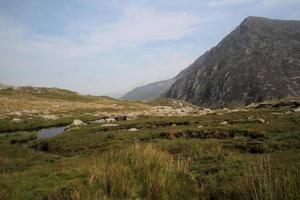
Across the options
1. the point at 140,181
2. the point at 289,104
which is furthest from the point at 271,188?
the point at 289,104

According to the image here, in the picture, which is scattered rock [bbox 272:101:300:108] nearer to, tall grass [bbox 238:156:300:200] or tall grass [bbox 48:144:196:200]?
tall grass [bbox 48:144:196:200]

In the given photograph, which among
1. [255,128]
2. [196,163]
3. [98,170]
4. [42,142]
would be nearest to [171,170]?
[98,170]

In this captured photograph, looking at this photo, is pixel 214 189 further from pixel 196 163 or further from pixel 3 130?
pixel 3 130

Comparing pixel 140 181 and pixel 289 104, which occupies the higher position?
pixel 289 104

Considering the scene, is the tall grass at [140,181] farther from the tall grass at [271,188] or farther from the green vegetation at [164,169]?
the tall grass at [271,188]

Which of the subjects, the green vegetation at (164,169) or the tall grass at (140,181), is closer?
the green vegetation at (164,169)

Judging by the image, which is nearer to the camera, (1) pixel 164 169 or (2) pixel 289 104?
(1) pixel 164 169

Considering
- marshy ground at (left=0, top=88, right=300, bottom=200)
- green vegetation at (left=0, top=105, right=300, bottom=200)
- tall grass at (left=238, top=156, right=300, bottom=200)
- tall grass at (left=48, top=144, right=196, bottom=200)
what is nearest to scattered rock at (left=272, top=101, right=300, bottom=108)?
marshy ground at (left=0, top=88, right=300, bottom=200)

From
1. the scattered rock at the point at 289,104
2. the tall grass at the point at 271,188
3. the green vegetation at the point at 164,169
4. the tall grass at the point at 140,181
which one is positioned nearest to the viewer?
the tall grass at the point at 271,188

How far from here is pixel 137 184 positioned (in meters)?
8.76

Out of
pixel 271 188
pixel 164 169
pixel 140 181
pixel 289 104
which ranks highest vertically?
pixel 289 104

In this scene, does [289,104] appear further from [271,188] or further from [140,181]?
[271,188]

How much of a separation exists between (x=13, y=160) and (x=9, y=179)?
25.7 ft

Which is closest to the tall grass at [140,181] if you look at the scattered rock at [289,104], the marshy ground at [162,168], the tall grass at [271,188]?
the marshy ground at [162,168]
